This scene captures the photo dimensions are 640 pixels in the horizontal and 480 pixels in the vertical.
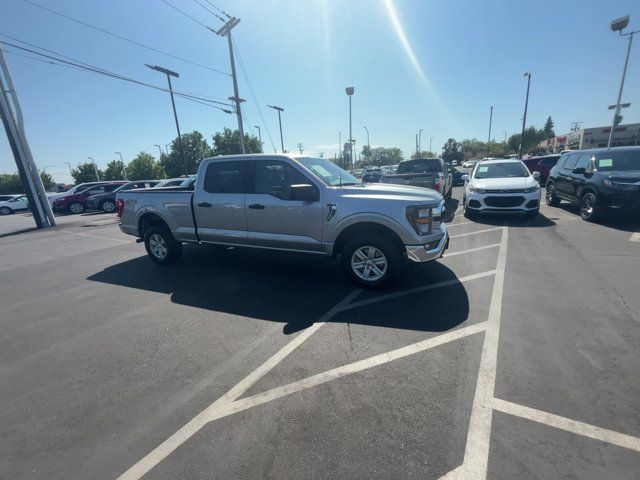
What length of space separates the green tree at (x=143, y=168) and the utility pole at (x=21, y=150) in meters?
63.2

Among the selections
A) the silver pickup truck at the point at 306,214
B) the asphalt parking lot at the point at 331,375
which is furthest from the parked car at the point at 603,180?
the silver pickup truck at the point at 306,214

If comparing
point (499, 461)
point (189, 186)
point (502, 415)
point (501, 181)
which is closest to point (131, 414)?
point (499, 461)

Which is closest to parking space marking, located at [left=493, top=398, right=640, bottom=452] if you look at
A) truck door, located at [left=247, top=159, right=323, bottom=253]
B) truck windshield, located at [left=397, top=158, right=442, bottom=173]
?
truck door, located at [left=247, top=159, right=323, bottom=253]

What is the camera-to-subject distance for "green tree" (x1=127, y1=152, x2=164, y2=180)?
234 feet

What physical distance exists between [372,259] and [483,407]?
2415 mm

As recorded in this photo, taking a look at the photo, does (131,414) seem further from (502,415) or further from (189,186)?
(189,186)

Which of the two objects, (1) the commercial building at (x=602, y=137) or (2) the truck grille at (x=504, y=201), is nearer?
(2) the truck grille at (x=504, y=201)

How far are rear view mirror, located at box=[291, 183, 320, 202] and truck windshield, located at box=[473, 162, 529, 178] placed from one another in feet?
25.6

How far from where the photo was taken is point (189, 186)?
6496mm

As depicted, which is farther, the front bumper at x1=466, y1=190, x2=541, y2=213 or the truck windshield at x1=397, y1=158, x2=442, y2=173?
the truck windshield at x1=397, y1=158, x2=442, y2=173

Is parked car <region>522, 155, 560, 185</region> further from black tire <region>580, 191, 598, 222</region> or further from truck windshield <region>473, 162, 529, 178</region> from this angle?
black tire <region>580, 191, 598, 222</region>

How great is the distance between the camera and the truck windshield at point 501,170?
972 centimetres

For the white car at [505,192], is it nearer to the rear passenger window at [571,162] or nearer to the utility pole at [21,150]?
the rear passenger window at [571,162]

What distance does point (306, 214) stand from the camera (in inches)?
186
